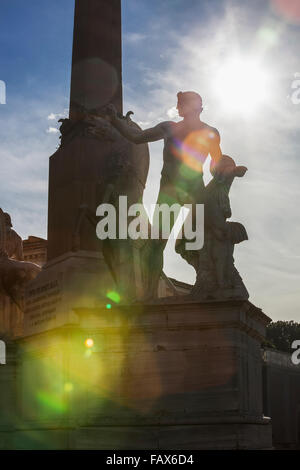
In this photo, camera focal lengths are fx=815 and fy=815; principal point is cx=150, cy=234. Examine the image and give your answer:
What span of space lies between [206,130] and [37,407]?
5561mm

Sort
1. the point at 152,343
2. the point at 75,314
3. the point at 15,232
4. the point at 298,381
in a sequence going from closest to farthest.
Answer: the point at 152,343, the point at 75,314, the point at 15,232, the point at 298,381

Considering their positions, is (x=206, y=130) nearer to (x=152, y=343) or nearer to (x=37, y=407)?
(x=152, y=343)

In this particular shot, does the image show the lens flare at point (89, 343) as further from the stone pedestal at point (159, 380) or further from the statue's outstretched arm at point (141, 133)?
the statue's outstretched arm at point (141, 133)

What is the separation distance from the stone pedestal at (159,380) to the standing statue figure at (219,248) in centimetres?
42

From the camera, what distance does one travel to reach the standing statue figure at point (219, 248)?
12.7 metres

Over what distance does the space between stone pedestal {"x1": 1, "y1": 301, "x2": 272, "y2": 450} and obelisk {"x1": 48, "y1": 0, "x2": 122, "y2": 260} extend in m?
2.78

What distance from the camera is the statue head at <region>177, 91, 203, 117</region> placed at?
13.7m

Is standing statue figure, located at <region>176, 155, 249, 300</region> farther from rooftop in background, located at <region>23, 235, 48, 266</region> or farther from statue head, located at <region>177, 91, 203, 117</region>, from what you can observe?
rooftop in background, located at <region>23, 235, 48, 266</region>

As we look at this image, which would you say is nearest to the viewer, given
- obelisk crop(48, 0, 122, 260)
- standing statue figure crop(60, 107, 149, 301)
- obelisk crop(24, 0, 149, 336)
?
standing statue figure crop(60, 107, 149, 301)

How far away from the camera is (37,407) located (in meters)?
14.1

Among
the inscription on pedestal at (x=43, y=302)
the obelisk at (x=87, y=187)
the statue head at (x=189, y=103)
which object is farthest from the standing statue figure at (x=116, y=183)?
the statue head at (x=189, y=103)

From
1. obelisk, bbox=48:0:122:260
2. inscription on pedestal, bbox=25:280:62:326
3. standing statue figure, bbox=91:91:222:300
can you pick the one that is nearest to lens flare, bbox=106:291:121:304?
standing statue figure, bbox=91:91:222:300

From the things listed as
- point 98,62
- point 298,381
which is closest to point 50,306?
point 98,62

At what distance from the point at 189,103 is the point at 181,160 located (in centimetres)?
97
